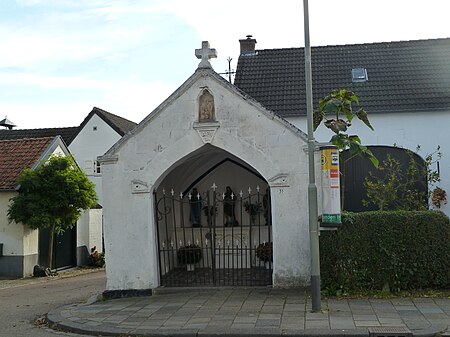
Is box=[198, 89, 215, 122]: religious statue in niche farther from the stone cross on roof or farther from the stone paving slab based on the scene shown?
the stone paving slab

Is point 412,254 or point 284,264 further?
point 284,264

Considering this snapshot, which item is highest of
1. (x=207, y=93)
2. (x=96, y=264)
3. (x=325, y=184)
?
(x=207, y=93)

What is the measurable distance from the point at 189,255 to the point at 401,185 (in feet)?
18.7

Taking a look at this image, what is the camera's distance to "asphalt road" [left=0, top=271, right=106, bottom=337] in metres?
10.3

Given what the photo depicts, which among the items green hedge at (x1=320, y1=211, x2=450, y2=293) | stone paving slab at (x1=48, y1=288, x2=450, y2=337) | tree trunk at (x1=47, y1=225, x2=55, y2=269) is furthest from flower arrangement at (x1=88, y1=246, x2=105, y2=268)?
green hedge at (x1=320, y1=211, x2=450, y2=293)

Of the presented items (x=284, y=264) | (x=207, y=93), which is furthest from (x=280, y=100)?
(x=284, y=264)

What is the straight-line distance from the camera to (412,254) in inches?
448

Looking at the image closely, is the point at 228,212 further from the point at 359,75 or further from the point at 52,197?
the point at 52,197

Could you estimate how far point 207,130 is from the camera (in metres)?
12.6

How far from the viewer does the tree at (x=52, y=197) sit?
19.8 meters

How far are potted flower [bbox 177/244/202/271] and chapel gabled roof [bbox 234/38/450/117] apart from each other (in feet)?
19.4

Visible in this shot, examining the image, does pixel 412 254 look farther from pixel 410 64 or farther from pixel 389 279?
pixel 410 64

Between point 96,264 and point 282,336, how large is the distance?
57.1 feet

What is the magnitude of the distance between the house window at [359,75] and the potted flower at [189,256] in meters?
8.70
